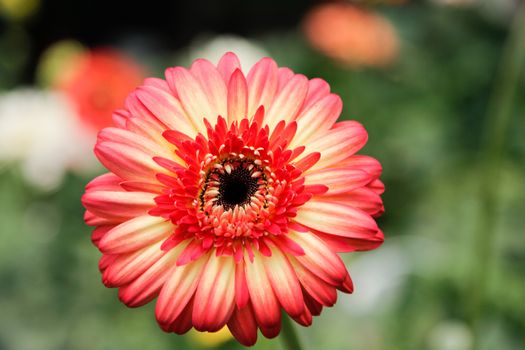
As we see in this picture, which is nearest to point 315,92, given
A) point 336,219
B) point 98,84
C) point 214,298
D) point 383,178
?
point 336,219

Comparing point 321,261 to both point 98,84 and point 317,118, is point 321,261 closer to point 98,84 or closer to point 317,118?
point 317,118

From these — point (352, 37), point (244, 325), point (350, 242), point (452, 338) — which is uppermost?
point (352, 37)

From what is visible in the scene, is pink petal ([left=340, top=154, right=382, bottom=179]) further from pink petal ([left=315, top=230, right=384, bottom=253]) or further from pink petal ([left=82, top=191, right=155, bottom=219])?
pink petal ([left=82, top=191, right=155, bottom=219])

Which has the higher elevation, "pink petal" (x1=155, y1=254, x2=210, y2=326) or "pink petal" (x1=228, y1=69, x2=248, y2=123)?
"pink petal" (x1=228, y1=69, x2=248, y2=123)

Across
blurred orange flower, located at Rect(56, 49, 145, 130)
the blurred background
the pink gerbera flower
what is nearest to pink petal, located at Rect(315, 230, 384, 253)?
the pink gerbera flower

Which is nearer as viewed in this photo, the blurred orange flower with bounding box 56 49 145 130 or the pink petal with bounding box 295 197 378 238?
the pink petal with bounding box 295 197 378 238

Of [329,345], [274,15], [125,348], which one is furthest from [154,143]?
[274,15]

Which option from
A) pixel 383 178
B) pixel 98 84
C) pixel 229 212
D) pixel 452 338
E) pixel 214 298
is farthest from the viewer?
pixel 383 178
